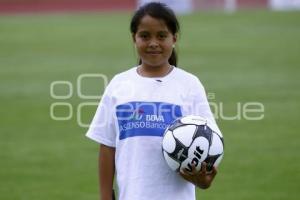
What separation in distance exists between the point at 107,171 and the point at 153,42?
0.63 meters

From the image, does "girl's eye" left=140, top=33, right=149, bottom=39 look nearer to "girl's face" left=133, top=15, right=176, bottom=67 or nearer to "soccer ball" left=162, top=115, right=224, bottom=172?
"girl's face" left=133, top=15, right=176, bottom=67

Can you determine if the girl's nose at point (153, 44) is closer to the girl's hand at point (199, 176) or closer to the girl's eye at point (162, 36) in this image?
the girl's eye at point (162, 36)

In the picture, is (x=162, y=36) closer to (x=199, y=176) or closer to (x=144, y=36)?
(x=144, y=36)

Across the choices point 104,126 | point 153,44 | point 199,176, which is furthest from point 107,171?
point 153,44

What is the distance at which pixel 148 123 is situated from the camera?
383 centimetres

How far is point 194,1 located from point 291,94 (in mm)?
20781

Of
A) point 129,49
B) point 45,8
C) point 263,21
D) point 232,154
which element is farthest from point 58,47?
point 45,8

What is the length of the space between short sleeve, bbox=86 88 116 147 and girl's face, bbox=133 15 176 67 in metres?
0.26

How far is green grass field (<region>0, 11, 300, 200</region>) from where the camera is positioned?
7.74 meters

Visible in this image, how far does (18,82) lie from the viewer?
47.2 feet

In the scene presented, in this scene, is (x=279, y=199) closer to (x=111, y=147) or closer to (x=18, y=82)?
(x=111, y=147)

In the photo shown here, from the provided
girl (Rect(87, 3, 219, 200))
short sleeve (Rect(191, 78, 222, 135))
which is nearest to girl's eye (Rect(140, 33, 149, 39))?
girl (Rect(87, 3, 219, 200))

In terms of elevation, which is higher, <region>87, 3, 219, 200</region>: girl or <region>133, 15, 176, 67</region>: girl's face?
<region>133, 15, 176, 67</region>: girl's face

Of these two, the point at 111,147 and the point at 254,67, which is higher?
the point at 111,147
